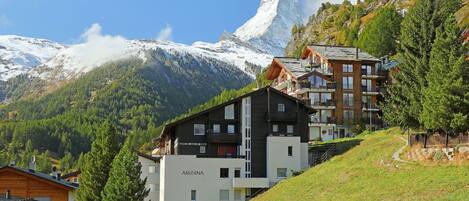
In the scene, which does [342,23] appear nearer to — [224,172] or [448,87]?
[224,172]

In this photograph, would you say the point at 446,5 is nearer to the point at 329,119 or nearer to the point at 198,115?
the point at 198,115

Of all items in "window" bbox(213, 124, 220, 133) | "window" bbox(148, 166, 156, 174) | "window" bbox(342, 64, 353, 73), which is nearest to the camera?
"window" bbox(213, 124, 220, 133)

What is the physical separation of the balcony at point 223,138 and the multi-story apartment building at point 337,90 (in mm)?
20572

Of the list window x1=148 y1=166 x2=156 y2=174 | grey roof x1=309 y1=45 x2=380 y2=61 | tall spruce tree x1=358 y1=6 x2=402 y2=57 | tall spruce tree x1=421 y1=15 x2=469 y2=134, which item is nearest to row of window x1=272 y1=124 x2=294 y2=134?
window x1=148 y1=166 x2=156 y2=174

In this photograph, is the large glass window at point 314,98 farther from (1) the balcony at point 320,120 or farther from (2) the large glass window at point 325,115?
(1) the balcony at point 320,120

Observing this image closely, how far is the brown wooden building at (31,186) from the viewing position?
193 feet

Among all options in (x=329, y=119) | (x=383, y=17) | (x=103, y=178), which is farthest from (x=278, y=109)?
(x=383, y=17)

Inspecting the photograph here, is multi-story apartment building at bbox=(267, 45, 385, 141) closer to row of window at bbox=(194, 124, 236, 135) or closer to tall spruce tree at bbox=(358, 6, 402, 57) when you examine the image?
row of window at bbox=(194, 124, 236, 135)

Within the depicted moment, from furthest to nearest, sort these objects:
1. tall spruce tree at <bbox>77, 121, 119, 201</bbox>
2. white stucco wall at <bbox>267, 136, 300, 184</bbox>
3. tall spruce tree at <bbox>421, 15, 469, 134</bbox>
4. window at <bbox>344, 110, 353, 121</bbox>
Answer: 1. window at <bbox>344, 110, 353, 121</bbox>
2. white stucco wall at <bbox>267, 136, 300, 184</bbox>
3. tall spruce tree at <bbox>77, 121, 119, 201</bbox>
4. tall spruce tree at <bbox>421, 15, 469, 134</bbox>

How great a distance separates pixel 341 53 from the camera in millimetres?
97812

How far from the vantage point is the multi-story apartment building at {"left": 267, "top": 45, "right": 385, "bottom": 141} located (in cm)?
9169

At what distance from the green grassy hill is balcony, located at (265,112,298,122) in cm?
1080

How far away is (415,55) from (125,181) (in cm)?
2590

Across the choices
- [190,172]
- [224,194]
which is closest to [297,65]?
[224,194]
